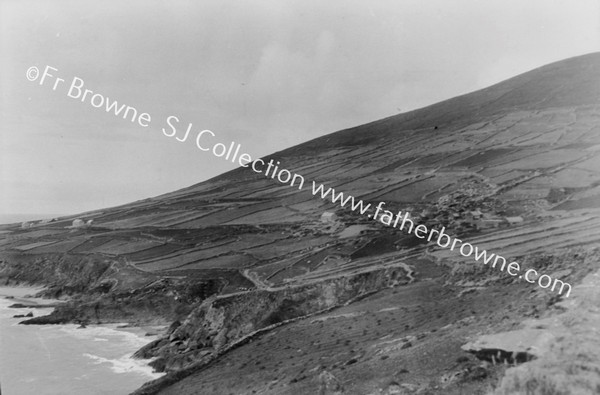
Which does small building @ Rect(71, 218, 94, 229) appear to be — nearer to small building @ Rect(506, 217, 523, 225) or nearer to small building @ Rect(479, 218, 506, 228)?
small building @ Rect(479, 218, 506, 228)

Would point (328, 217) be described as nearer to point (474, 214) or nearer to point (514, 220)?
point (474, 214)

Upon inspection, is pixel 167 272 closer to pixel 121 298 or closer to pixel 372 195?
pixel 121 298

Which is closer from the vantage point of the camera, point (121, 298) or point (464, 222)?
point (464, 222)

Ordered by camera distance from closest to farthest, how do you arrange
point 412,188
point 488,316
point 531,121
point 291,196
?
point 488,316 → point 412,188 → point 291,196 → point 531,121

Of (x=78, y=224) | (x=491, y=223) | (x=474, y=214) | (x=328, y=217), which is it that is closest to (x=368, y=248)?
(x=328, y=217)

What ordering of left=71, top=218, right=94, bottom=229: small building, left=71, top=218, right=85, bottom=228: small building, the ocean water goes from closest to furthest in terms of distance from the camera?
1. the ocean water
2. left=71, top=218, right=94, bottom=229: small building
3. left=71, top=218, right=85, bottom=228: small building

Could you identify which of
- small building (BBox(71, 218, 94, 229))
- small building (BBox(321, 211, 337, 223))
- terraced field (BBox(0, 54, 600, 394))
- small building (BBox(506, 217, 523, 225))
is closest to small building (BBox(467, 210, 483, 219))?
terraced field (BBox(0, 54, 600, 394))

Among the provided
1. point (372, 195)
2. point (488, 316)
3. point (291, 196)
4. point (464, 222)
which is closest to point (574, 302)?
point (488, 316)

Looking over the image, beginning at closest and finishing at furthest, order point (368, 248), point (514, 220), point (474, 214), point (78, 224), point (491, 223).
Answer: point (514, 220)
point (491, 223)
point (368, 248)
point (474, 214)
point (78, 224)

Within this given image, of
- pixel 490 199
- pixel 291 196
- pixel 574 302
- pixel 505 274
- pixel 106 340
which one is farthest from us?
pixel 291 196
